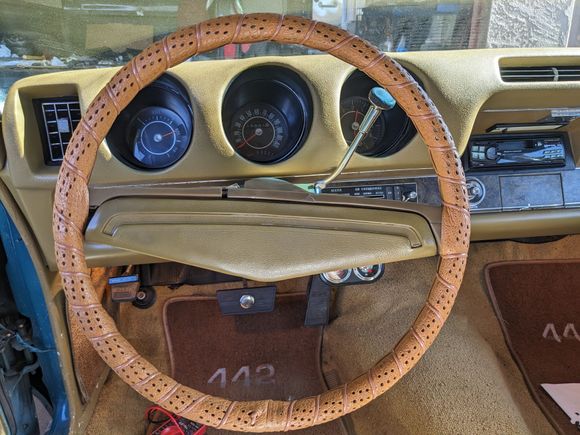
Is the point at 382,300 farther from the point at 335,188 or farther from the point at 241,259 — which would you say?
the point at 241,259

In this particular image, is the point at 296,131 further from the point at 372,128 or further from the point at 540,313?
the point at 540,313

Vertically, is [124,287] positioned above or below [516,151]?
below

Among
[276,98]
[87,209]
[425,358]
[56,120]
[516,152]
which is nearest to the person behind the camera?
[87,209]

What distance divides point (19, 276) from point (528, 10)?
6.06 feet

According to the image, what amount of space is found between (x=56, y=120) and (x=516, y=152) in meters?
1.36

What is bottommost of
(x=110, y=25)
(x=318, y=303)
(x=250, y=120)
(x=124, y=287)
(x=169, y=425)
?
(x=169, y=425)

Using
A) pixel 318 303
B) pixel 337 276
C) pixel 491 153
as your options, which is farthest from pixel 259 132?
pixel 491 153

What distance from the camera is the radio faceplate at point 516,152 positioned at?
5.27 feet

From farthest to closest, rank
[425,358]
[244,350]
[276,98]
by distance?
[244,350] → [425,358] → [276,98]

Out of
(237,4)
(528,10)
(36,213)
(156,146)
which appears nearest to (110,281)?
(36,213)

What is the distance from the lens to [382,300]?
1924 mm

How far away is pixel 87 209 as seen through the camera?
911 millimetres

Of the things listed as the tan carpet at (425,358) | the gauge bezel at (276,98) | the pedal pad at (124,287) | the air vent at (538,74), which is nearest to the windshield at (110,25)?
the gauge bezel at (276,98)

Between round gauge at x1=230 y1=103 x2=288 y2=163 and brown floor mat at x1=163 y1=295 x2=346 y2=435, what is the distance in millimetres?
671
